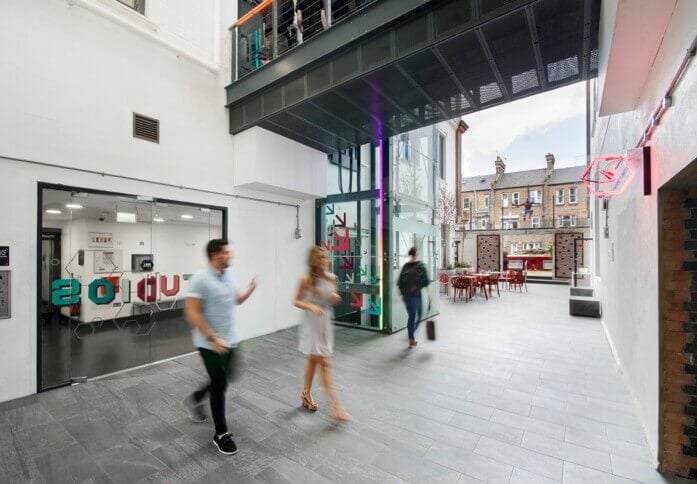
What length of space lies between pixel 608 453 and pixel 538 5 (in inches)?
156

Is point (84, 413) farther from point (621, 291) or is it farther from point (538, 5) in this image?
point (621, 291)

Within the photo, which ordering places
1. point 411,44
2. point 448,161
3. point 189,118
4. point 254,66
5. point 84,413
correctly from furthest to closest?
point 448,161 → point 254,66 → point 189,118 → point 411,44 → point 84,413

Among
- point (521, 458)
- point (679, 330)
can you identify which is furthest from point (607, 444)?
point (679, 330)

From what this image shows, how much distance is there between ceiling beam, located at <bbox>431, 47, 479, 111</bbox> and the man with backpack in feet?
7.92

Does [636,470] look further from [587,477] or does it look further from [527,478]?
[527,478]

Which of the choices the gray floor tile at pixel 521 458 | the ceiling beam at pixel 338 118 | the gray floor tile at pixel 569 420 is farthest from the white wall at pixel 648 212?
the ceiling beam at pixel 338 118

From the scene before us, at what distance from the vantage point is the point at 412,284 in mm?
5441

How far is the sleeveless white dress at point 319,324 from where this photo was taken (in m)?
3.10

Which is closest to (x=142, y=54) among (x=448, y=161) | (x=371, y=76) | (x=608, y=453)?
(x=371, y=76)

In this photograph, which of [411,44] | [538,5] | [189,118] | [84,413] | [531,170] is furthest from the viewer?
[531,170]

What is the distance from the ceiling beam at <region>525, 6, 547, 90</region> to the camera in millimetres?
3037

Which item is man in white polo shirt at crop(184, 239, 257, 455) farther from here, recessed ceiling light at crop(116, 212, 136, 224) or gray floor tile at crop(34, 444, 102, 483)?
recessed ceiling light at crop(116, 212, 136, 224)

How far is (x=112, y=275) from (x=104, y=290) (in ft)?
0.72

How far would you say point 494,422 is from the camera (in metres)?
3.09
